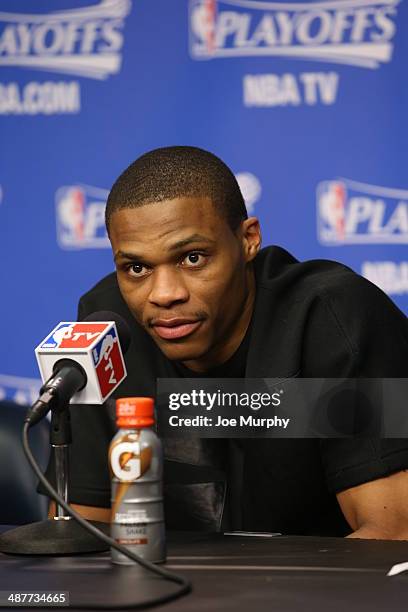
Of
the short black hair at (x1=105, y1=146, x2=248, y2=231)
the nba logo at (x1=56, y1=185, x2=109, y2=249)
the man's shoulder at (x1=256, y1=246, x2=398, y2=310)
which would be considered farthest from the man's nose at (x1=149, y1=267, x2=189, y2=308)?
the nba logo at (x1=56, y1=185, x2=109, y2=249)

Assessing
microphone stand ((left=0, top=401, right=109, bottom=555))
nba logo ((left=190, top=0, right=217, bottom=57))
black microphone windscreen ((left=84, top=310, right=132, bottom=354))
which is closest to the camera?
microphone stand ((left=0, top=401, right=109, bottom=555))

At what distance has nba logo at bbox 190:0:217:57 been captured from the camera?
2.99m

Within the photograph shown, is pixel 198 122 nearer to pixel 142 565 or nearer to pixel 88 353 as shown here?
pixel 88 353

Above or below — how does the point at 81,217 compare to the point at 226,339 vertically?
above

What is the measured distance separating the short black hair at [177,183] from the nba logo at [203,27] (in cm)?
121

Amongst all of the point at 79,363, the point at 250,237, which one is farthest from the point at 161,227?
the point at 79,363

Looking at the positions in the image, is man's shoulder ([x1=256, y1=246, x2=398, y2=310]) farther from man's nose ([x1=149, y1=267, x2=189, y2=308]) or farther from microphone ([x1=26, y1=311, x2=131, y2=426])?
microphone ([x1=26, y1=311, x2=131, y2=426])

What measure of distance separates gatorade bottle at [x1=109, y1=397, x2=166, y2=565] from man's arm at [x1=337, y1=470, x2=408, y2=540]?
0.47 metres

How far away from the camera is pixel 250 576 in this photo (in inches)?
44.6

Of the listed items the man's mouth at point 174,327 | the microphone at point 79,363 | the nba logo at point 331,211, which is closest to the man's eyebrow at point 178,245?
the man's mouth at point 174,327

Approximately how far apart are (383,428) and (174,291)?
408 mm

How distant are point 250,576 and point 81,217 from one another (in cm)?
208

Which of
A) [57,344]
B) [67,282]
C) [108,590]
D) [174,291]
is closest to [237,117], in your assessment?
[67,282]

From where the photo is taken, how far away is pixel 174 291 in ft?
5.51
